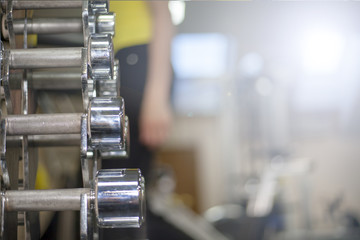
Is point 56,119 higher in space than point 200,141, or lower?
higher

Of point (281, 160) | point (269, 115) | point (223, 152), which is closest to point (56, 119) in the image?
point (281, 160)

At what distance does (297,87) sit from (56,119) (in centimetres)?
324

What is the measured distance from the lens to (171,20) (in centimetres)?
45

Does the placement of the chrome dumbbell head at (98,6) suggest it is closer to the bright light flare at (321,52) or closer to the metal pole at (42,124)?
the metal pole at (42,124)

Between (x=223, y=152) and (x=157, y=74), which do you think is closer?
(x=157, y=74)

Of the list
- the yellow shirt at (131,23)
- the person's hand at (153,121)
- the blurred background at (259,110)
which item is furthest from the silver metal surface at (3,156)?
the blurred background at (259,110)

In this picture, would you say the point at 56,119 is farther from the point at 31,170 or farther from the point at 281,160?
the point at 281,160

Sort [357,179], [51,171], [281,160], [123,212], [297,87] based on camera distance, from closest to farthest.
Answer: [123,212] → [51,171] → [281,160] → [357,179] → [297,87]

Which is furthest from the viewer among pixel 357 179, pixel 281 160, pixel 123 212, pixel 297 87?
pixel 297 87

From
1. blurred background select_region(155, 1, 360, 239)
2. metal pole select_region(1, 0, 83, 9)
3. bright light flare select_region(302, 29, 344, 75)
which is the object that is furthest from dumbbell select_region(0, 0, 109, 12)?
bright light flare select_region(302, 29, 344, 75)

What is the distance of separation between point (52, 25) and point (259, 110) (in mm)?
2921

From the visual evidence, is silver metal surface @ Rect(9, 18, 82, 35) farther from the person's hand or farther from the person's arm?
the person's hand

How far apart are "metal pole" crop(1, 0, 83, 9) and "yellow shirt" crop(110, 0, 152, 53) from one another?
0.07 m

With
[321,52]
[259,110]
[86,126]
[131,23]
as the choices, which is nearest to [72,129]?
[86,126]
